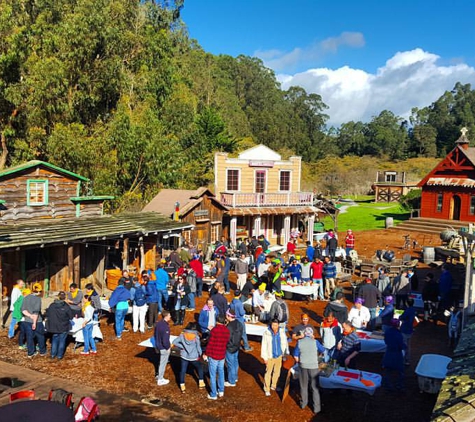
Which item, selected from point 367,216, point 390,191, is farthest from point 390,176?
point 367,216

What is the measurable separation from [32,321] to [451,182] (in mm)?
32682

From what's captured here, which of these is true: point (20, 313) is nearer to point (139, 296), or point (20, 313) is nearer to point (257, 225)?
point (139, 296)

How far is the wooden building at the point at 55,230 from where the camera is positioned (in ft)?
48.3

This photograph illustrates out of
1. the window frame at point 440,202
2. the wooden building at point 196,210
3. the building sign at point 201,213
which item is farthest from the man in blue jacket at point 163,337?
the window frame at point 440,202

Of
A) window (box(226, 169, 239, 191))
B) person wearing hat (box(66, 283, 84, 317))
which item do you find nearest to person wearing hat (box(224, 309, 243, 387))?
person wearing hat (box(66, 283, 84, 317))

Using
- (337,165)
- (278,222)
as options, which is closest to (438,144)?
(337,165)

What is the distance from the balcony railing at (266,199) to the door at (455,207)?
42.2 feet

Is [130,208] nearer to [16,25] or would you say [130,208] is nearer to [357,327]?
[16,25]

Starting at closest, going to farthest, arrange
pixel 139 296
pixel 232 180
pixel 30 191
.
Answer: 1. pixel 139 296
2. pixel 30 191
3. pixel 232 180

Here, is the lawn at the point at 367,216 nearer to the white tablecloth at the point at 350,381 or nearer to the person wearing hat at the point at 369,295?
the person wearing hat at the point at 369,295

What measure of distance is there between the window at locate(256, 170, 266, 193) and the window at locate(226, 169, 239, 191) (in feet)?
4.89

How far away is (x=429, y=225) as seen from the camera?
35094mm

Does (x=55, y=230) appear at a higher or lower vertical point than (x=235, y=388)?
higher

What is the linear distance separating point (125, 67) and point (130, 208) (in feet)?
48.6
